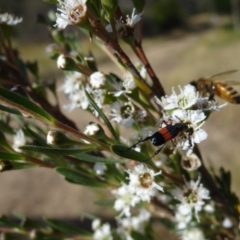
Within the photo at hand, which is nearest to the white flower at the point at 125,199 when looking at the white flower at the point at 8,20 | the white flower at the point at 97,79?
the white flower at the point at 97,79

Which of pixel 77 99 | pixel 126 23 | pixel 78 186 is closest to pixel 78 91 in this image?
pixel 77 99

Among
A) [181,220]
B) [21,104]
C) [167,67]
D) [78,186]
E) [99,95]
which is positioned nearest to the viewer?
[21,104]

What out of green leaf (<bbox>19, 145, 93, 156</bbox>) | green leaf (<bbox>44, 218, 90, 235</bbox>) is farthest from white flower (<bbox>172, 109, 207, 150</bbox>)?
green leaf (<bbox>44, 218, 90, 235</bbox>)

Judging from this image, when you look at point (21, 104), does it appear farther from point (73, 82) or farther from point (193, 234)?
point (193, 234)

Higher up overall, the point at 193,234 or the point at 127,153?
the point at 127,153

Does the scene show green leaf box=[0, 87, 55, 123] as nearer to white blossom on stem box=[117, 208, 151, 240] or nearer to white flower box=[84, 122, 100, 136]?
white flower box=[84, 122, 100, 136]

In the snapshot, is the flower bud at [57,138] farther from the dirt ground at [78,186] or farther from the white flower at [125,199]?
the dirt ground at [78,186]

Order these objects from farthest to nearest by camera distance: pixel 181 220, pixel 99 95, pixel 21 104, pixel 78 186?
pixel 78 186 → pixel 181 220 → pixel 99 95 → pixel 21 104
